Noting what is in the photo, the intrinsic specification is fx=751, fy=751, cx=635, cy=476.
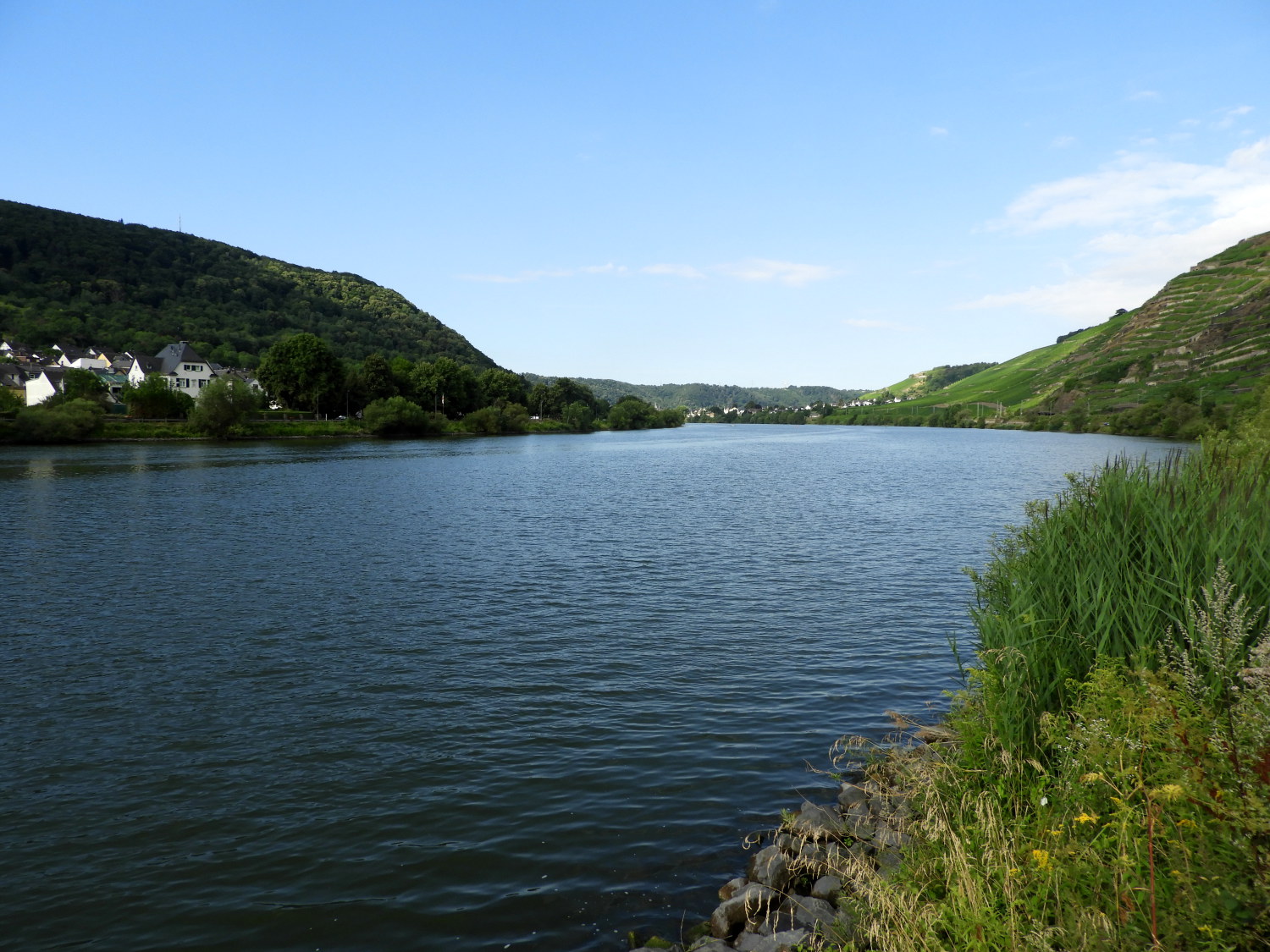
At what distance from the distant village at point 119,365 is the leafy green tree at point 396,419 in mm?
25322

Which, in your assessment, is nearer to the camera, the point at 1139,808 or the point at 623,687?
the point at 1139,808

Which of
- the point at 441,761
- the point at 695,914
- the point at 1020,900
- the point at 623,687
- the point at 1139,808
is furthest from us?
the point at 623,687

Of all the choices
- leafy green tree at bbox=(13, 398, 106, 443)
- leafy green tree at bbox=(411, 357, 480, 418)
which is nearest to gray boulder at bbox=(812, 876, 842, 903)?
leafy green tree at bbox=(13, 398, 106, 443)

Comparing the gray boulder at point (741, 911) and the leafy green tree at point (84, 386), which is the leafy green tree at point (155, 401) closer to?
the leafy green tree at point (84, 386)

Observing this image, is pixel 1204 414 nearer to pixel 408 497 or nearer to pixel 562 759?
pixel 408 497

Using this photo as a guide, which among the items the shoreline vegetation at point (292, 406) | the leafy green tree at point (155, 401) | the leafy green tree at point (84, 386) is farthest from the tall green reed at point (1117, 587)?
the leafy green tree at point (84, 386)

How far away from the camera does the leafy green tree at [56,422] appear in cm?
9556

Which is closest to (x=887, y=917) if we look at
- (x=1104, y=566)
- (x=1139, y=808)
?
(x=1139, y=808)

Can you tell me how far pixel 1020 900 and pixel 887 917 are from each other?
1.33 meters

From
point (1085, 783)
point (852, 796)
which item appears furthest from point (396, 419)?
point (1085, 783)

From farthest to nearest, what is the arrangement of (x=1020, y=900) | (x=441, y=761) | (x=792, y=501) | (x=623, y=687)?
1. (x=792, y=501)
2. (x=623, y=687)
3. (x=441, y=761)
4. (x=1020, y=900)

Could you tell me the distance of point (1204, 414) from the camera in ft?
411

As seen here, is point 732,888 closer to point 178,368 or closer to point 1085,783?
point 1085,783

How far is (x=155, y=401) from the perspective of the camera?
123 metres
